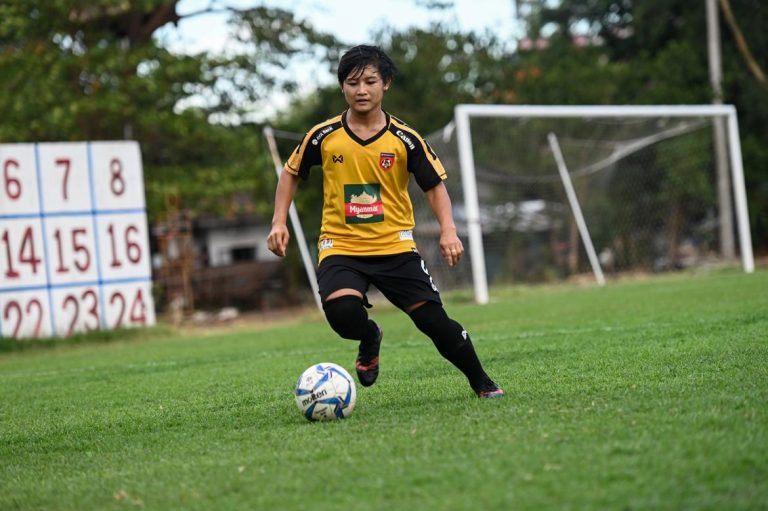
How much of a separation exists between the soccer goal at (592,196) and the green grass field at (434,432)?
362 inches

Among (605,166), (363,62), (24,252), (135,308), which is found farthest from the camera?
(605,166)

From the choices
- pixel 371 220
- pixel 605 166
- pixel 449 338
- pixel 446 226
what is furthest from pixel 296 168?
pixel 605 166

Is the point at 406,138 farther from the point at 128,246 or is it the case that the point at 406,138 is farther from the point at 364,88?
the point at 128,246

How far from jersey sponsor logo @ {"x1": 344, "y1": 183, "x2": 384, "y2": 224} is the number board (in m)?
9.86

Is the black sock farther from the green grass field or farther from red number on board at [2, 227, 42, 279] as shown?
red number on board at [2, 227, 42, 279]

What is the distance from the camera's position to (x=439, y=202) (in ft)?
18.1

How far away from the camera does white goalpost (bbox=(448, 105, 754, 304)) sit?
17.4m

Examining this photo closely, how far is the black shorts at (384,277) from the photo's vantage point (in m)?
5.27

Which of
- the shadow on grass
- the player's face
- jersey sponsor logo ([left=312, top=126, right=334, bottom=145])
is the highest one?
the player's face

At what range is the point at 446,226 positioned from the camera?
5.41 metres

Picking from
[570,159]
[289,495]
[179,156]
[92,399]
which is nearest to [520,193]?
[570,159]

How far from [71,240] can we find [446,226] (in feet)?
33.2

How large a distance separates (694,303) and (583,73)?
44.1 feet

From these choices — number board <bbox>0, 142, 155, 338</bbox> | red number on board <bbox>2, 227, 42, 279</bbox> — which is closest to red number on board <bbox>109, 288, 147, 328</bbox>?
number board <bbox>0, 142, 155, 338</bbox>
